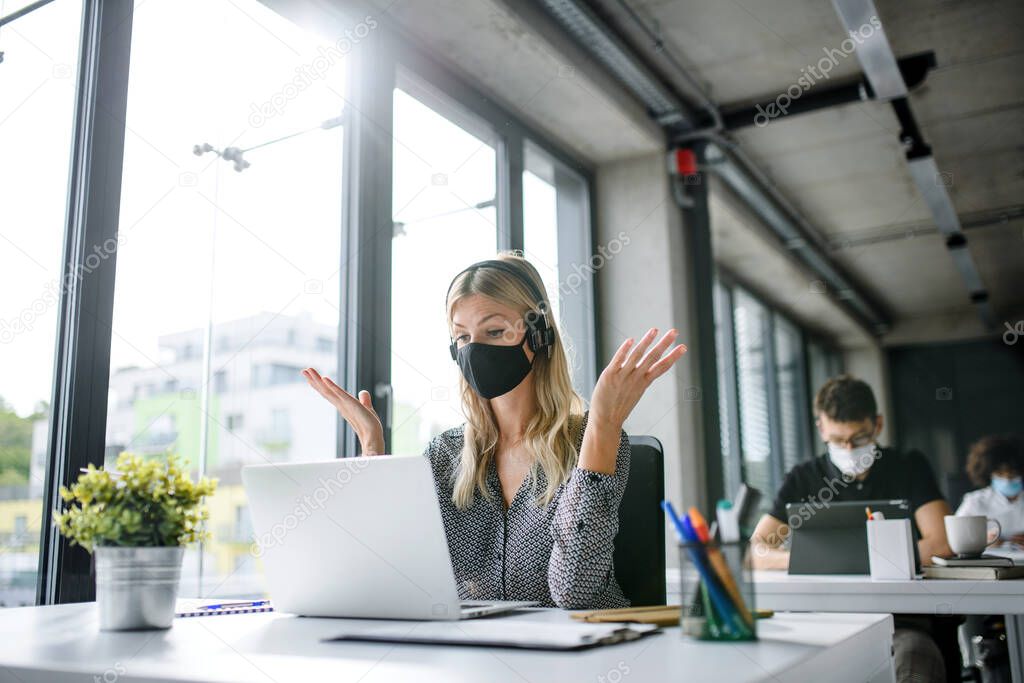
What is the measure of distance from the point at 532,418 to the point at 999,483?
387 cm

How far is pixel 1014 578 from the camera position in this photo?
2.00 meters

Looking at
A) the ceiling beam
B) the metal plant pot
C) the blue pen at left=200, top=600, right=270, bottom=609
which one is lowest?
the blue pen at left=200, top=600, right=270, bottom=609

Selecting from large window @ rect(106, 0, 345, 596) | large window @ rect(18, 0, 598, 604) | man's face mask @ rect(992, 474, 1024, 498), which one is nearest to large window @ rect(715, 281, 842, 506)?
man's face mask @ rect(992, 474, 1024, 498)

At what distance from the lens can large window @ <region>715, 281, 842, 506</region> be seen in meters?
6.76

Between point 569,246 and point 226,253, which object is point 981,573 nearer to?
point 226,253

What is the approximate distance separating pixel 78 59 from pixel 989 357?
32.3 feet

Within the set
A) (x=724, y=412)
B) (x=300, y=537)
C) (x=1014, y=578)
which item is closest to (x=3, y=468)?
(x=300, y=537)

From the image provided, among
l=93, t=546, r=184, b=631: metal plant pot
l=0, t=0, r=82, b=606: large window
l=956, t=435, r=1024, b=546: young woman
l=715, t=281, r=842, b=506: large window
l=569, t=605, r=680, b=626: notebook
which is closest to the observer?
l=569, t=605, r=680, b=626: notebook

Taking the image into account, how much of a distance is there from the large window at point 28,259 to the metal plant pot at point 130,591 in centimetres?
112

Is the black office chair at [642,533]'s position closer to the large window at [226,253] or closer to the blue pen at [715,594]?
the blue pen at [715,594]

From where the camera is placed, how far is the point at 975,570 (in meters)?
1.97

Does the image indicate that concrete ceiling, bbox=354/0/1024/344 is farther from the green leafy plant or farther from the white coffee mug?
the green leafy plant

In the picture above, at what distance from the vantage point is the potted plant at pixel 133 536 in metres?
1.24

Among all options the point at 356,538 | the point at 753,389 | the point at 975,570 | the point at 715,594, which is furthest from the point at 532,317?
the point at 753,389
